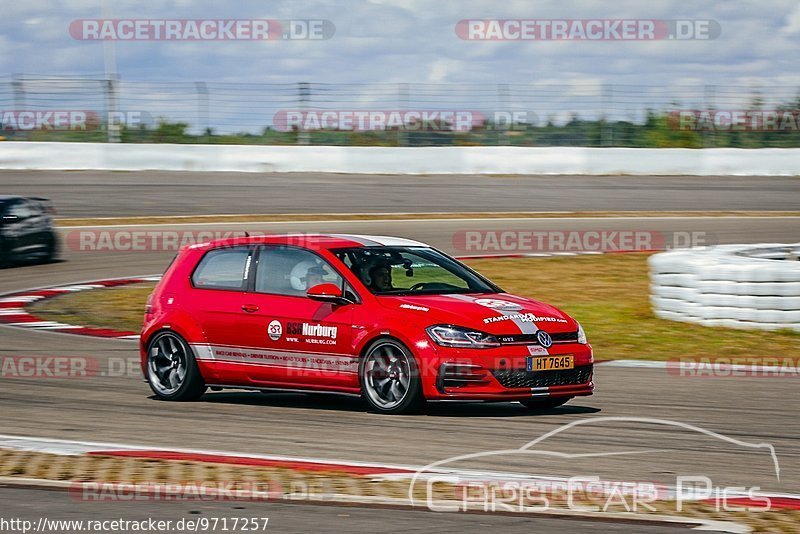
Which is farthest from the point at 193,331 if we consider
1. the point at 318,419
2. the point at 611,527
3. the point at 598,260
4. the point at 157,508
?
the point at 598,260

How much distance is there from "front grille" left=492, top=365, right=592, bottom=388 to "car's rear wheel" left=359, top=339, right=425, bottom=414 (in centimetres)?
56

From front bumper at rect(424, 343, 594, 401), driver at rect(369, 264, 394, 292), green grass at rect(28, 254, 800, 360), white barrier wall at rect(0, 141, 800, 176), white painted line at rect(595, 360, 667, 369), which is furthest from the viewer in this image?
white barrier wall at rect(0, 141, 800, 176)

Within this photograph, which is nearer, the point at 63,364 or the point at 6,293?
the point at 63,364

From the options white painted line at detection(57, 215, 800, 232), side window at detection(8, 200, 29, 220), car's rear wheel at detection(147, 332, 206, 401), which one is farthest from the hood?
white painted line at detection(57, 215, 800, 232)

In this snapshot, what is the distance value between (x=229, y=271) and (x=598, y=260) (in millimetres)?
11696

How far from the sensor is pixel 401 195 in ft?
91.2

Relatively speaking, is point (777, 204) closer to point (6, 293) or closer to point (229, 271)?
point (6, 293)

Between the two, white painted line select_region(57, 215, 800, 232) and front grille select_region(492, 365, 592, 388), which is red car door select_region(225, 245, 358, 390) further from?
white painted line select_region(57, 215, 800, 232)

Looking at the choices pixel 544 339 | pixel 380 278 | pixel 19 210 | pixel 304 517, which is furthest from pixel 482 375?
pixel 19 210

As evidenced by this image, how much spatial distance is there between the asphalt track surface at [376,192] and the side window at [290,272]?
1634 centimetres

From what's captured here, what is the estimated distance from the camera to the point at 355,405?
934 cm

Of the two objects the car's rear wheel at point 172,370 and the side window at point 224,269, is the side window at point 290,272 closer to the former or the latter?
the side window at point 224,269

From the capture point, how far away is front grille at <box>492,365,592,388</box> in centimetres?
841

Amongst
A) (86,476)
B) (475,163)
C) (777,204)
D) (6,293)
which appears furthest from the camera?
(475,163)
